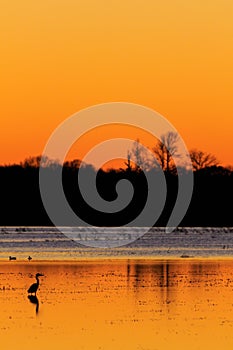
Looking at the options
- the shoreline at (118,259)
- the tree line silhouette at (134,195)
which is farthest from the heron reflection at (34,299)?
the tree line silhouette at (134,195)

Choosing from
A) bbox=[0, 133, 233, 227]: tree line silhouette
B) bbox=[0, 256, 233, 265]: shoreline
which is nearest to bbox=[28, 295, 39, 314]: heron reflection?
bbox=[0, 256, 233, 265]: shoreline

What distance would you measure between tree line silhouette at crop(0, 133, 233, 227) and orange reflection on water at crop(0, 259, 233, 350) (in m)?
54.0

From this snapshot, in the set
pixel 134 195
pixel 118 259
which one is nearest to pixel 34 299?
pixel 118 259

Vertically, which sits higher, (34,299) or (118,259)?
(118,259)

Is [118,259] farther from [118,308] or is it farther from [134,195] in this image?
[134,195]

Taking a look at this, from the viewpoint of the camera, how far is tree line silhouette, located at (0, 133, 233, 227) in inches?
3551

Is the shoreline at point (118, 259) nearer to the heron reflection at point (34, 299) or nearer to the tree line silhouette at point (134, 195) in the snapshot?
the heron reflection at point (34, 299)

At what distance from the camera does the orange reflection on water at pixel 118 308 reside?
19.6 meters

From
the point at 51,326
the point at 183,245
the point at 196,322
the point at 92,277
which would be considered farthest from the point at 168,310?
the point at 183,245

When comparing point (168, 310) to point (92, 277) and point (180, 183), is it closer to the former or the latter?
point (92, 277)

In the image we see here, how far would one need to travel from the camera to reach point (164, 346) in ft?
62.3

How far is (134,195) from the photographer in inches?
3561

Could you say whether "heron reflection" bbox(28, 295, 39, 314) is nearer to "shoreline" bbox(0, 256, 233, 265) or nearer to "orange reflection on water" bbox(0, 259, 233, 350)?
"orange reflection on water" bbox(0, 259, 233, 350)

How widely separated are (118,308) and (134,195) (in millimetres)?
66417
